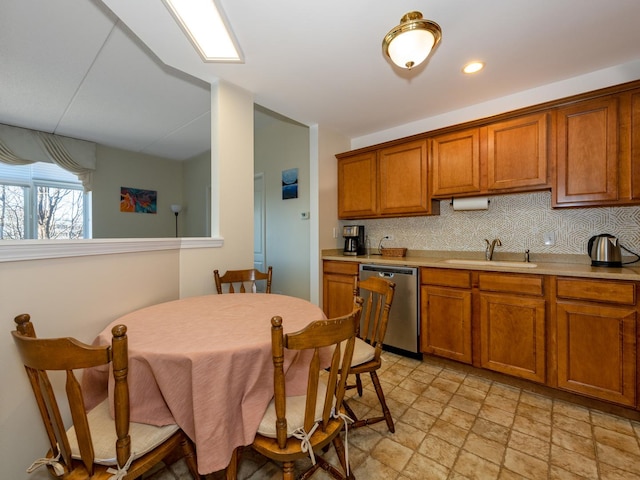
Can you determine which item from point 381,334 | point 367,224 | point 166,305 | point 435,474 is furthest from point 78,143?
point 435,474

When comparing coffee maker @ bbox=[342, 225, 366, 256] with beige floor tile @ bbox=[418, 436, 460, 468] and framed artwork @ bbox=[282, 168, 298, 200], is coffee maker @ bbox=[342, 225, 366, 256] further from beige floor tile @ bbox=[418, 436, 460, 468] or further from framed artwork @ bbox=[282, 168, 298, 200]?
beige floor tile @ bbox=[418, 436, 460, 468]

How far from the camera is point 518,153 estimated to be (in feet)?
7.39

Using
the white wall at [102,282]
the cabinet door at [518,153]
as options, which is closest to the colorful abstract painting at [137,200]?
the white wall at [102,282]

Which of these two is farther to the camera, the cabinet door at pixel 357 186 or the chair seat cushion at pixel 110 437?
the cabinet door at pixel 357 186

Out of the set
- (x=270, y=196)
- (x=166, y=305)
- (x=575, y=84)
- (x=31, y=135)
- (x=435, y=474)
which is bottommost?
(x=435, y=474)

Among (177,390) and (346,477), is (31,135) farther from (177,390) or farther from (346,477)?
(346,477)

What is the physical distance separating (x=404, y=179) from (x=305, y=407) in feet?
8.00

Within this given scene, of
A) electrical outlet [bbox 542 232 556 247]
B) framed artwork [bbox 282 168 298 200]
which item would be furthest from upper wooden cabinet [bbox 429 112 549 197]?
framed artwork [bbox 282 168 298 200]

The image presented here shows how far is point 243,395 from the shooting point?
1.01 m

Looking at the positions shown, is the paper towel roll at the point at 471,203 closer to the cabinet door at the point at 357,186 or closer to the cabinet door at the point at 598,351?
the cabinet door at the point at 357,186

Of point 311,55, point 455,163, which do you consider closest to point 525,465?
point 455,163

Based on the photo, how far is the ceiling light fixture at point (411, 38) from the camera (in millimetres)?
1385

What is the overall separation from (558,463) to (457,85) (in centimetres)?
260

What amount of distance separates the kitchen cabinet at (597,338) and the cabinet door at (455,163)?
1078mm
